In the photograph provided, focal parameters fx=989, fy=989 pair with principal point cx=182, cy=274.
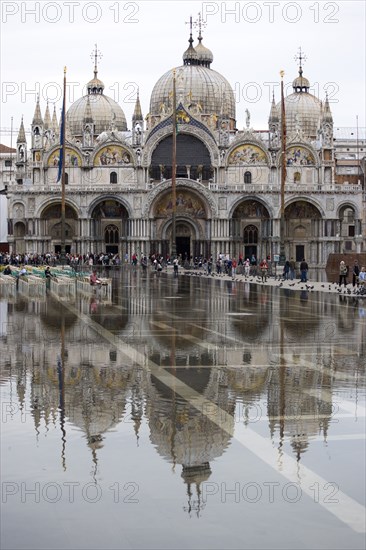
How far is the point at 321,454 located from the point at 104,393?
194 inches

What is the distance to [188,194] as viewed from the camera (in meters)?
86.2

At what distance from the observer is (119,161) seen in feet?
287

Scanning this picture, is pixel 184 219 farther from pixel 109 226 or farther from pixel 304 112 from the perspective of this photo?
pixel 304 112

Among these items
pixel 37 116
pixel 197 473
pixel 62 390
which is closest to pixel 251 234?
pixel 37 116

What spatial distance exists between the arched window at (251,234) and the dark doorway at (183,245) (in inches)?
200

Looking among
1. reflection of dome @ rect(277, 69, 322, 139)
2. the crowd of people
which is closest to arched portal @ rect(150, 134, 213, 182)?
the crowd of people

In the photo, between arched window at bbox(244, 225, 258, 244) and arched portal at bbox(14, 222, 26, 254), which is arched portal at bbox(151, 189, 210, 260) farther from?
arched portal at bbox(14, 222, 26, 254)

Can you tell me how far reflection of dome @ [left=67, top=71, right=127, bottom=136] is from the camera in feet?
324

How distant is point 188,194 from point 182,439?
74.6m

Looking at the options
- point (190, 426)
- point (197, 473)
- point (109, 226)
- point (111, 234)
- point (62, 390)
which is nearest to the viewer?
point (197, 473)

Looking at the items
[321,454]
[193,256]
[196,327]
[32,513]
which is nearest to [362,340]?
[196,327]

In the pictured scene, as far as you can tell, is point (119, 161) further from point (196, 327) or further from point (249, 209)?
point (196, 327)

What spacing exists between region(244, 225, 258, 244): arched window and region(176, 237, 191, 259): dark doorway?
16.7ft

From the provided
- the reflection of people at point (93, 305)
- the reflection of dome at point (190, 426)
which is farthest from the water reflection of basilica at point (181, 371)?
the reflection of people at point (93, 305)
